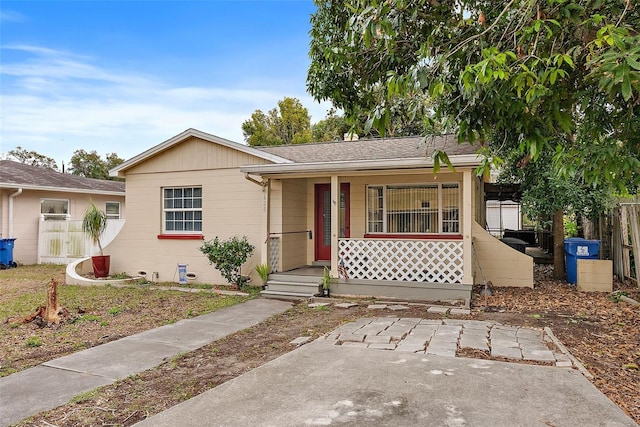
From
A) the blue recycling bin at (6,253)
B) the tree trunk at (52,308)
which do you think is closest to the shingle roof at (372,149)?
the tree trunk at (52,308)

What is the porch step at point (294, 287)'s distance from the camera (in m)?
8.84

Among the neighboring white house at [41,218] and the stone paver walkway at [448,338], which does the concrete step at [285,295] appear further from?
the neighboring white house at [41,218]

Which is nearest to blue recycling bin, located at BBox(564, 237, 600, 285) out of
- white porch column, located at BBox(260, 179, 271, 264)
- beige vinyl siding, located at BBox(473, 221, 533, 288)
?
beige vinyl siding, located at BBox(473, 221, 533, 288)

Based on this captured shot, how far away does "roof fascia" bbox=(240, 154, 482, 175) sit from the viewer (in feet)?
25.3

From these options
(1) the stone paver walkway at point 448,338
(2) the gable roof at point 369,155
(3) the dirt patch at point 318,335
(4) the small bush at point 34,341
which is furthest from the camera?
(2) the gable roof at point 369,155

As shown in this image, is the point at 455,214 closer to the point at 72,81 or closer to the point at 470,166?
the point at 470,166

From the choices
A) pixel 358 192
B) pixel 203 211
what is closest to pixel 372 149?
pixel 358 192

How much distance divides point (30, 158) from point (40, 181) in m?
30.7

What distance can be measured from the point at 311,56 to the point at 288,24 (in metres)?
4.41

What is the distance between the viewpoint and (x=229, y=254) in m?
9.37

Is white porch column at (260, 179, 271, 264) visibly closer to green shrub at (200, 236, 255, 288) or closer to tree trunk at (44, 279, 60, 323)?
green shrub at (200, 236, 255, 288)

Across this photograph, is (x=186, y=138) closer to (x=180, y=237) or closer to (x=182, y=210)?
(x=182, y=210)

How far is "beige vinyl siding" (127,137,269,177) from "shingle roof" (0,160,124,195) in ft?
22.1

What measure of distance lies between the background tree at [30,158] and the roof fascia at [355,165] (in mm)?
40282
